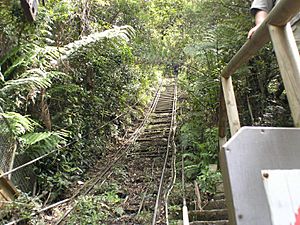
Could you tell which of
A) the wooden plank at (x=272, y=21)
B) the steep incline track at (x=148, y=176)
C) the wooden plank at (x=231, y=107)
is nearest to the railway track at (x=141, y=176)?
the steep incline track at (x=148, y=176)

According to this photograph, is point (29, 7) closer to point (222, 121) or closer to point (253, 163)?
point (222, 121)

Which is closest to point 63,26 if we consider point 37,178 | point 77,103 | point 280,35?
point 77,103

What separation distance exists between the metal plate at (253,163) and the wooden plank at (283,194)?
0.05ft

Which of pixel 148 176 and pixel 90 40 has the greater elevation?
pixel 90 40

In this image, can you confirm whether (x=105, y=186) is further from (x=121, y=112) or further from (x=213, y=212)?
(x=121, y=112)

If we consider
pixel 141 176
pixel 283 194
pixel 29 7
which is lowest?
pixel 283 194

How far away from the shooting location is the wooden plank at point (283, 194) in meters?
0.90

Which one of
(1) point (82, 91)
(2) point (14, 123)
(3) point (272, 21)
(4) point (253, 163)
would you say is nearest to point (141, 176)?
(1) point (82, 91)

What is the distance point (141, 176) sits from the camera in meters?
5.98

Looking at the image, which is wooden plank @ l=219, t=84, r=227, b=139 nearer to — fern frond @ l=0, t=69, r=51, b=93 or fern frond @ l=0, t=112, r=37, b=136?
fern frond @ l=0, t=112, r=37, b=136

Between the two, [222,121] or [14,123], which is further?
[14,123]

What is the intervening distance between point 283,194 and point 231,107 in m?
1.49

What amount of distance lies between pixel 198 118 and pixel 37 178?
3633 mm

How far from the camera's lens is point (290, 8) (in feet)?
3.64
